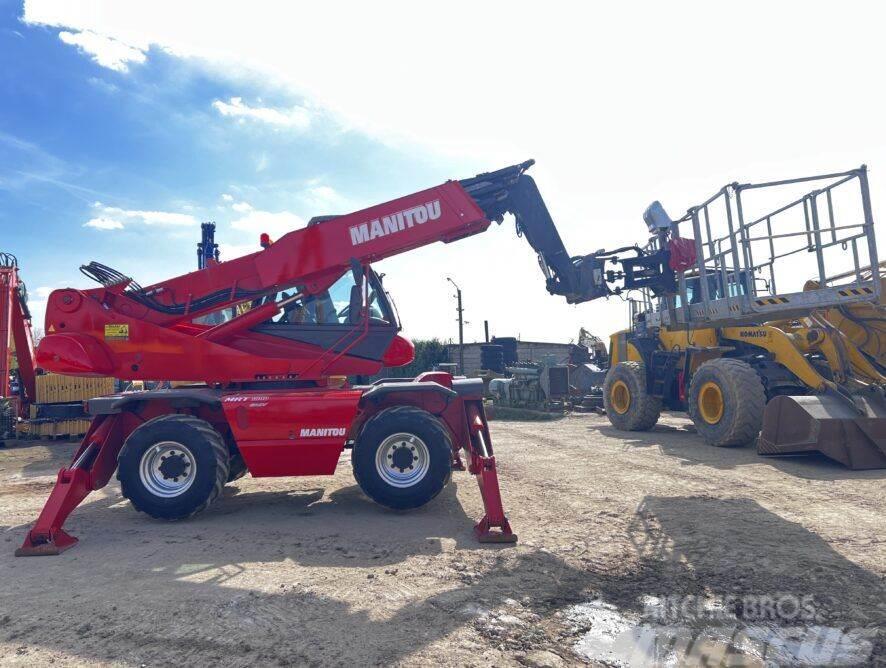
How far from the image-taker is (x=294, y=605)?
3.62m

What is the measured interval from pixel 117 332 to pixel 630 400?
32.1 feet

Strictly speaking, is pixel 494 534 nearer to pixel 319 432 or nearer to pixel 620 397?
pixel 319 432

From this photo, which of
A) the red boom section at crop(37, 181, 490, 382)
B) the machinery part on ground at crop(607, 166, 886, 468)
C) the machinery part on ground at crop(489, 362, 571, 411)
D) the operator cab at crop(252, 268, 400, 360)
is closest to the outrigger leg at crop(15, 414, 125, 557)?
the red boom section at crop(37, 181, 490, 382)

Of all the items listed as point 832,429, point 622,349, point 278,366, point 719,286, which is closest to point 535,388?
point 622,349

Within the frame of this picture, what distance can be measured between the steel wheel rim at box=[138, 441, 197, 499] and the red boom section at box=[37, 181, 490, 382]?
0.96 m

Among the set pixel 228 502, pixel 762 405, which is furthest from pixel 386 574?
pixel 762 405

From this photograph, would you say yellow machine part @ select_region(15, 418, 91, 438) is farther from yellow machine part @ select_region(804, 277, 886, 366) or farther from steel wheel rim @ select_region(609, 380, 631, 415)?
yellow machine part @ select_region(804, 277, 886, 366)

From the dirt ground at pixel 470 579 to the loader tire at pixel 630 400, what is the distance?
4.87 metres

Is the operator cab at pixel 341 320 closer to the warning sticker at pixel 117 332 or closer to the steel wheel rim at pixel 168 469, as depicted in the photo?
the warning sticker at pixel 117 332

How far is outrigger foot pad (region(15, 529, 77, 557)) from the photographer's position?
4.88m

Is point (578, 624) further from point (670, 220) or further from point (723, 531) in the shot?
point (670, 220)

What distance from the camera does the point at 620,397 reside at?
12.6 metres

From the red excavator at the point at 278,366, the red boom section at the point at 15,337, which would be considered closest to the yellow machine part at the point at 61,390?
the red boom section at the point at 15,337

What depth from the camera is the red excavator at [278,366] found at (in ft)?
18.3
